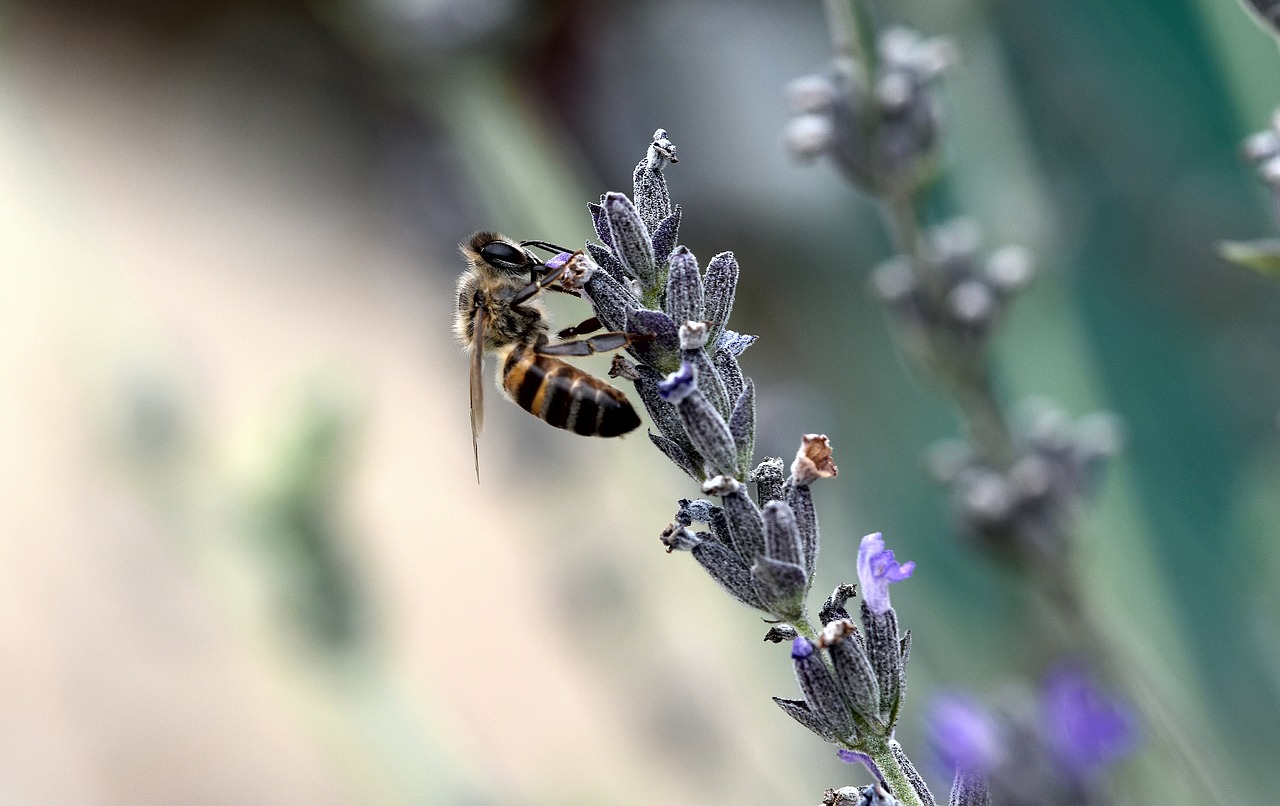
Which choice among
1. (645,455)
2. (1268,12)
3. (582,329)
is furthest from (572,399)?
(645,455)

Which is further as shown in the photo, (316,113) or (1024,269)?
(316,113)

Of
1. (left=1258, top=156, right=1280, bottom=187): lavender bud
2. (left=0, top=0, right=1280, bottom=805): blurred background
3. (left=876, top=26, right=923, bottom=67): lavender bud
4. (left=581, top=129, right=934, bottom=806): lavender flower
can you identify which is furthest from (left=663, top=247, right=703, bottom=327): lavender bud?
(left=0, top=0, right=1280, bottom=805): blurred background

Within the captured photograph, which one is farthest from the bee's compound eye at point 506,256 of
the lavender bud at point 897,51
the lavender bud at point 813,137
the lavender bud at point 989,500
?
the lavender bud at point 989,500

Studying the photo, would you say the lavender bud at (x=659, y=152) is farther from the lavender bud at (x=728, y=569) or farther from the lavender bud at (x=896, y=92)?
the lavender bud at (x=896, y=92)

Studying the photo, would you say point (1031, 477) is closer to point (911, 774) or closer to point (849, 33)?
point (849, 33)

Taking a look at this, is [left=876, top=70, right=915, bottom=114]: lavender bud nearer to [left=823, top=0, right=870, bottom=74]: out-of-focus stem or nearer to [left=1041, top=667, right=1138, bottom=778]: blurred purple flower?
[left=823, top=0, right=870, bottom=74]: out-of-focus stem

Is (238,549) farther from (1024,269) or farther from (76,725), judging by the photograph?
(76,725)

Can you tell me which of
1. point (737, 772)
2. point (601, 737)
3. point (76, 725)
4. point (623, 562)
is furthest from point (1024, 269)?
point (76, 725)

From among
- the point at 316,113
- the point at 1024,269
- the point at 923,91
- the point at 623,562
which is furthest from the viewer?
the point at 316,113
